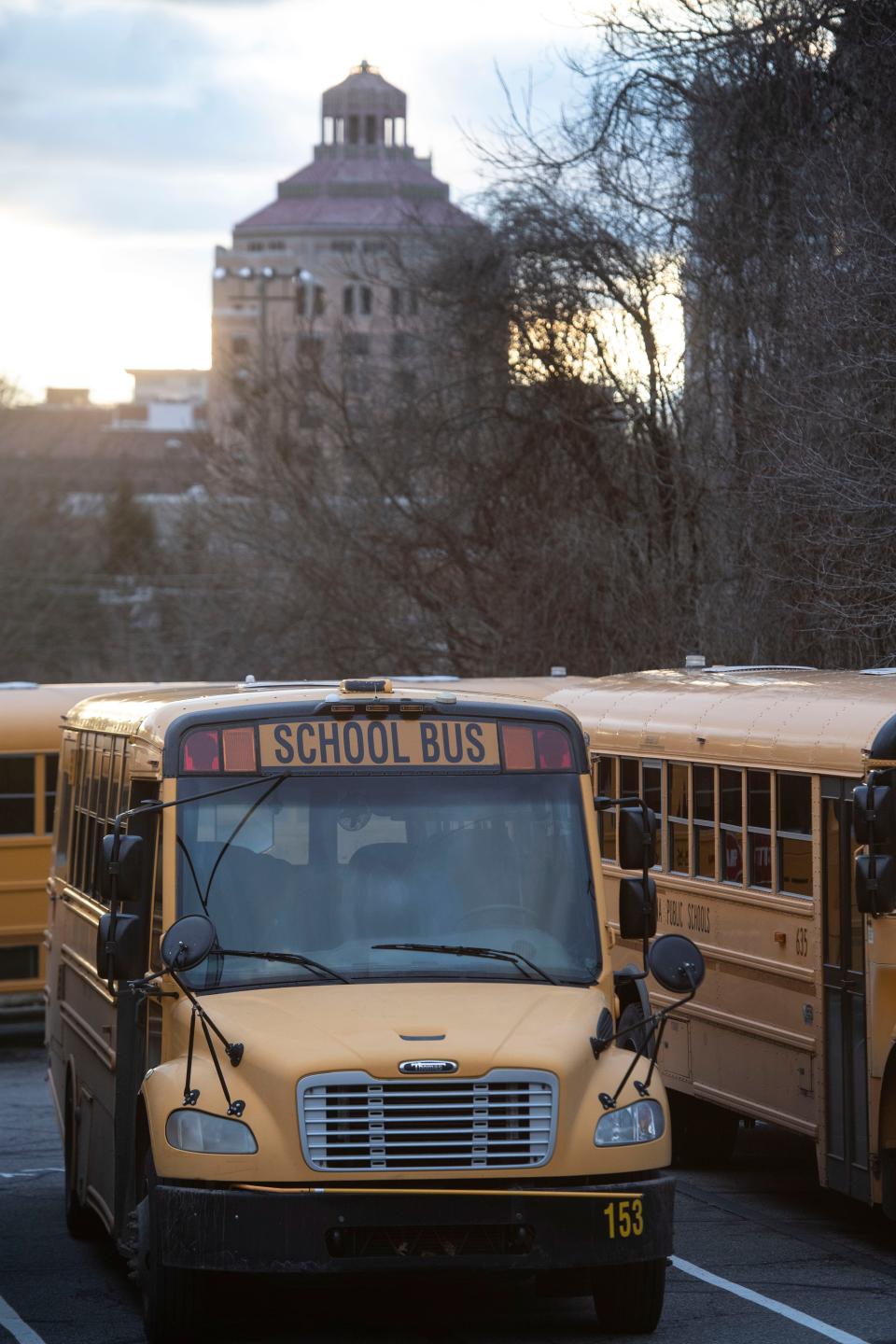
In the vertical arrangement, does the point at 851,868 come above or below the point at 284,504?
below

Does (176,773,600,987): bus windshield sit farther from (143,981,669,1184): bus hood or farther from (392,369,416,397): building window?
(392,369,416,397): building window

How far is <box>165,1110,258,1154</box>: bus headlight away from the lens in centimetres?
698

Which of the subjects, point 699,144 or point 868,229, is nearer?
point 868,229

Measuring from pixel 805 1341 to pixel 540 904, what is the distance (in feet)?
5.65

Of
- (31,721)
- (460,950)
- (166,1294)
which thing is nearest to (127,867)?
(460,950)

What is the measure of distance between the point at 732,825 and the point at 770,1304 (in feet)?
10.2

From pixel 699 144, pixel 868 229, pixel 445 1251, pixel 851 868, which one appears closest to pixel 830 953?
pixel 851 868

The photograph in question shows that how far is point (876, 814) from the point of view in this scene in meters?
8.91

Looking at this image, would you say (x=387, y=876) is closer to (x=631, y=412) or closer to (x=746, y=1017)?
(x=746, y=1017)

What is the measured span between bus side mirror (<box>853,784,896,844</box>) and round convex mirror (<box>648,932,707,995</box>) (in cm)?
168

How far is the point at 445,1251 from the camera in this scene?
6.98m

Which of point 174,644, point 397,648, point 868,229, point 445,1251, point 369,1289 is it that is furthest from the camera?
point 174,644

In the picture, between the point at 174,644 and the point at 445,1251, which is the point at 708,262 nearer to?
the point at 445,1251

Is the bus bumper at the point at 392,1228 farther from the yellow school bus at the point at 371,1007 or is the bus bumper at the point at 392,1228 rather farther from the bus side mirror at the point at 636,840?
the bus side mirror at the point at 636,840
